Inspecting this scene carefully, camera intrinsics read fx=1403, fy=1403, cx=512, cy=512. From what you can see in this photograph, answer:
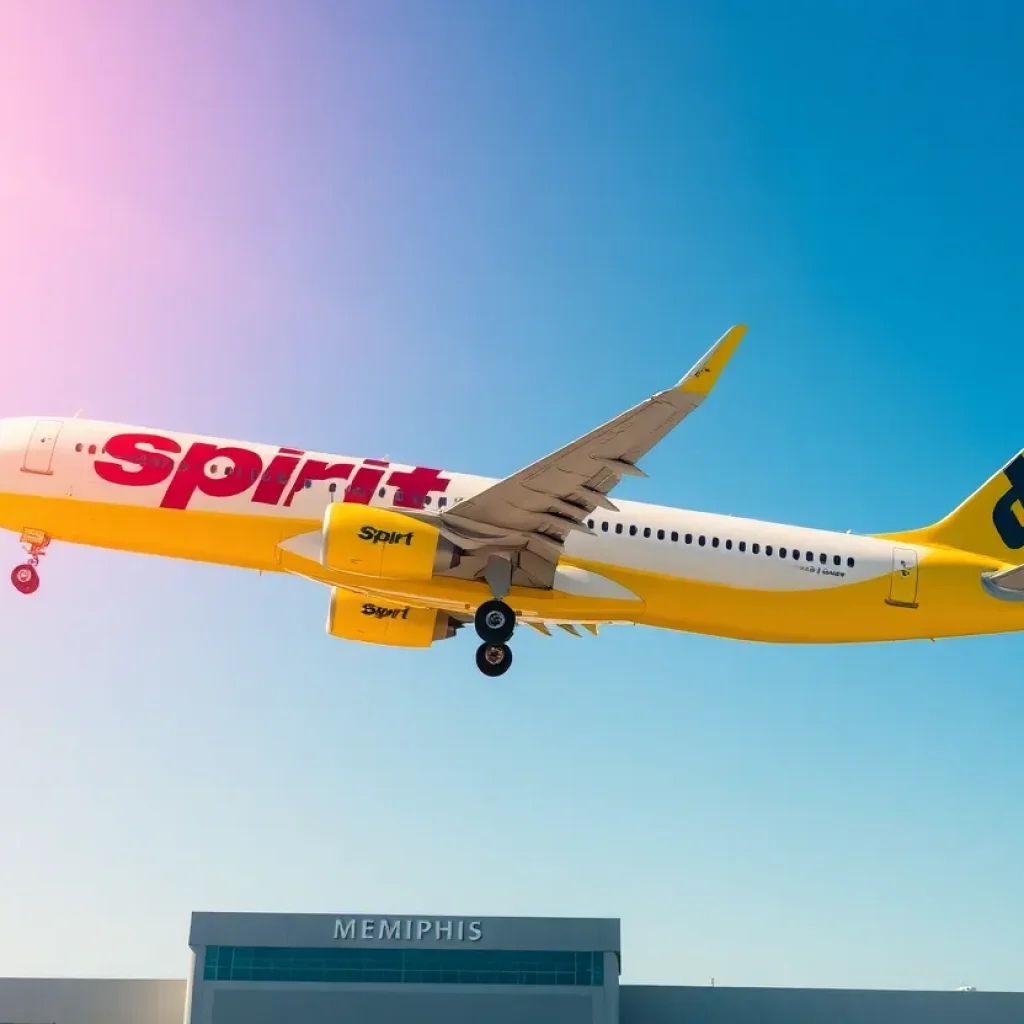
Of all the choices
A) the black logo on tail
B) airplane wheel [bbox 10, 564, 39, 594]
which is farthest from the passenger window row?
airplane wheel [bbox 10, 564, 39, 594]

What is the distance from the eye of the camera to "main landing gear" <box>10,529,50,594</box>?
36344 mm

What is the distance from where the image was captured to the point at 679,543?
1447 inches

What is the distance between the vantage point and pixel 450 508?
34.4 metres

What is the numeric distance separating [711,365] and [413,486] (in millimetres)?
9655

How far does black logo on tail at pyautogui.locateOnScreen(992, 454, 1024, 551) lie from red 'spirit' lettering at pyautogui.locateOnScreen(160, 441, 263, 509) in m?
21.1

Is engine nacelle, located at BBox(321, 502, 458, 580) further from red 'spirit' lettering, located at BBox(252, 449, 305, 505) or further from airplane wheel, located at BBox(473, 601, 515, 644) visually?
red 'spirit' lettering, located at BBox(252, 449, 305, 505)

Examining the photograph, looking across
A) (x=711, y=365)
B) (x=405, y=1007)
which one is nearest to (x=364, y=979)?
(x=405, y=1007)

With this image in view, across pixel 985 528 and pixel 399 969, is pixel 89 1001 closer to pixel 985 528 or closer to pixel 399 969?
pixel 399 969

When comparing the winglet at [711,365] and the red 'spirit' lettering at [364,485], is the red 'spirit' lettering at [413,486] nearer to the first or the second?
the red 'spirit' lettering at [364,485]

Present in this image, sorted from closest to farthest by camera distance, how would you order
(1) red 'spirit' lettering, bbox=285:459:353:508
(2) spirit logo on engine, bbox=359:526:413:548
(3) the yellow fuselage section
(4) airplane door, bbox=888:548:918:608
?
(2) spirit logo on engine, bbox=359:526:413:548, (3) the yellow fuselage section, (1) red 'spirit' lettering, bbox=285:459:353:508, (4) airplane door, bbox=888:548:918:608

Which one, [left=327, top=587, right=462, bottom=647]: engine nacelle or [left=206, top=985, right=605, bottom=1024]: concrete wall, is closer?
[left=327, top=587, right=462, bottom=647]: engine nacelle

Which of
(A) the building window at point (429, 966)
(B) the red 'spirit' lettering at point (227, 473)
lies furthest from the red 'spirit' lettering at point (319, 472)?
(A) the building window at point (429, 966)

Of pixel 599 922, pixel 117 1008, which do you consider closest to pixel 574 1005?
pixel 599 922

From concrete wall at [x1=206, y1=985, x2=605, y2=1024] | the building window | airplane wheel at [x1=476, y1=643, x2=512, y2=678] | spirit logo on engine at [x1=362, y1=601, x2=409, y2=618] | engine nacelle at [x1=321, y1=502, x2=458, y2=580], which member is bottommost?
concrete wall at [x1=206, y1=985, x2=605, y2=1024]
